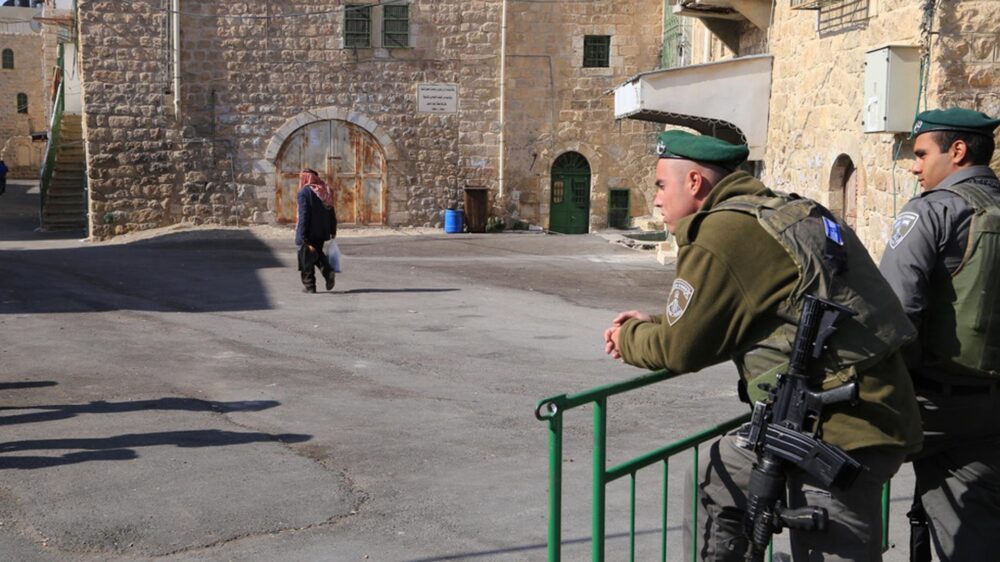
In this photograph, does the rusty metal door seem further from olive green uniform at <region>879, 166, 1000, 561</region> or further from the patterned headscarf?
olive green uniform at <region>879, 166, 1000, 561</region>

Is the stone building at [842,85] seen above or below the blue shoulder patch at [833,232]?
above

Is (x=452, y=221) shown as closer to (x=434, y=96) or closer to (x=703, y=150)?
(x=434, y=96)

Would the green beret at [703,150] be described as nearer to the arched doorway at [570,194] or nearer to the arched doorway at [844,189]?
the arched doorway at [844,189]

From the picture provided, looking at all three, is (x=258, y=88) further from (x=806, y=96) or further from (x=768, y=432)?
(x=768, y=432)

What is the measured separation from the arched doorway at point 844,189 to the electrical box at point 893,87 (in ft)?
6.78

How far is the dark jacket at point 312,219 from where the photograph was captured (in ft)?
47.1

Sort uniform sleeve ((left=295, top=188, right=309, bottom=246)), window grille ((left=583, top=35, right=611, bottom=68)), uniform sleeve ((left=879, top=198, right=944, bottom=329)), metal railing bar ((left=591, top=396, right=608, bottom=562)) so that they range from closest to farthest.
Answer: metal railing bar ((left=591, top=396, right=608, bottom=562)) < uniform sleeve ((left=879, top=198, right=944, bottom=329)) < uniform sleeve ((left=295, top=188, right=309, bottom=246)) < window grille ((left=583, top=35, right=611, bottom=68))

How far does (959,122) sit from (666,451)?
5.14 ft

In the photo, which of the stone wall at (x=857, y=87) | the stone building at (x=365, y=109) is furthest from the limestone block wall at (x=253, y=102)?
the stone wall at (x=857, y=87)

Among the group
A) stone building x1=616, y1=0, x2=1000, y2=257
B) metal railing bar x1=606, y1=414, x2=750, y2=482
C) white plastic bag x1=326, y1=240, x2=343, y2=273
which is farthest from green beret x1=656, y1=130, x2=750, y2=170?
white plastic bag x1=326, y1=240, x2=343, y2=273

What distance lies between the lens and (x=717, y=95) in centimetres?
1711

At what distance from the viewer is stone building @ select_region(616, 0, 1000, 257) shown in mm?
11109

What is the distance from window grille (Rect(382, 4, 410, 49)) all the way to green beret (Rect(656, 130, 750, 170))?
2278 cm

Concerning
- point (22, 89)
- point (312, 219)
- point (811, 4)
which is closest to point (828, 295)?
point (312, 219)
